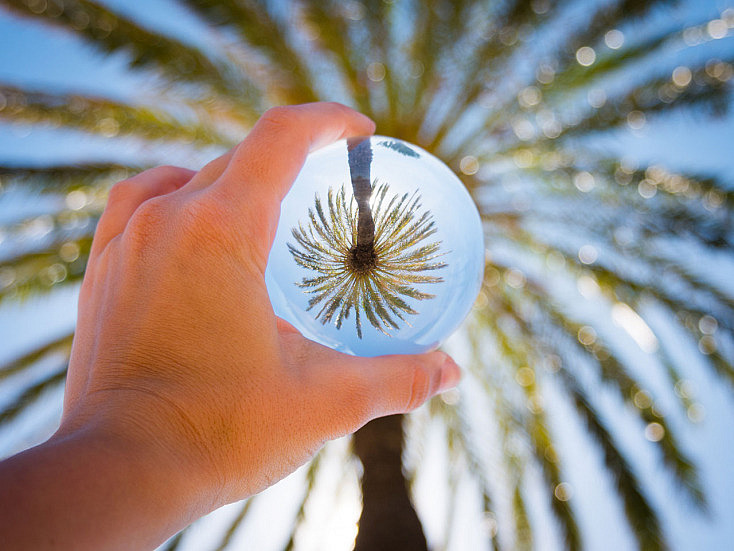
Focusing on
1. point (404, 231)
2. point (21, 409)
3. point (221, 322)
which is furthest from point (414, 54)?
point (21, 409)

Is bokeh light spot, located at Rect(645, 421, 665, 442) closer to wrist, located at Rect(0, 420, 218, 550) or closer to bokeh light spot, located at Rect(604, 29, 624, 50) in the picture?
bokeh light spot, located at Rect(604, 29, 624, 50)

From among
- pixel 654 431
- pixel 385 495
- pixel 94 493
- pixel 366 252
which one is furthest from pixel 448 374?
pixel 654 431

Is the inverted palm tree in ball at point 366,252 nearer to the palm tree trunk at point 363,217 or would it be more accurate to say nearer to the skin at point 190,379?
the palm tree trunk at point 363,217

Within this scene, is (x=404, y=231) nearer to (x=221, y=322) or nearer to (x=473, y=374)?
(x=221, y=322)

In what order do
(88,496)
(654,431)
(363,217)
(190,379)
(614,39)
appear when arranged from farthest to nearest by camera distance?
(654,431), (614,39), (363,217), (190,379), (88,496)

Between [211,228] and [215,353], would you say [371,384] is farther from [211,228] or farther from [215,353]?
[211,228]

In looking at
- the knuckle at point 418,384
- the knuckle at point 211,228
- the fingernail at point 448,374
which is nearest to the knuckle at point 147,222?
the knuckle at point 211,228
